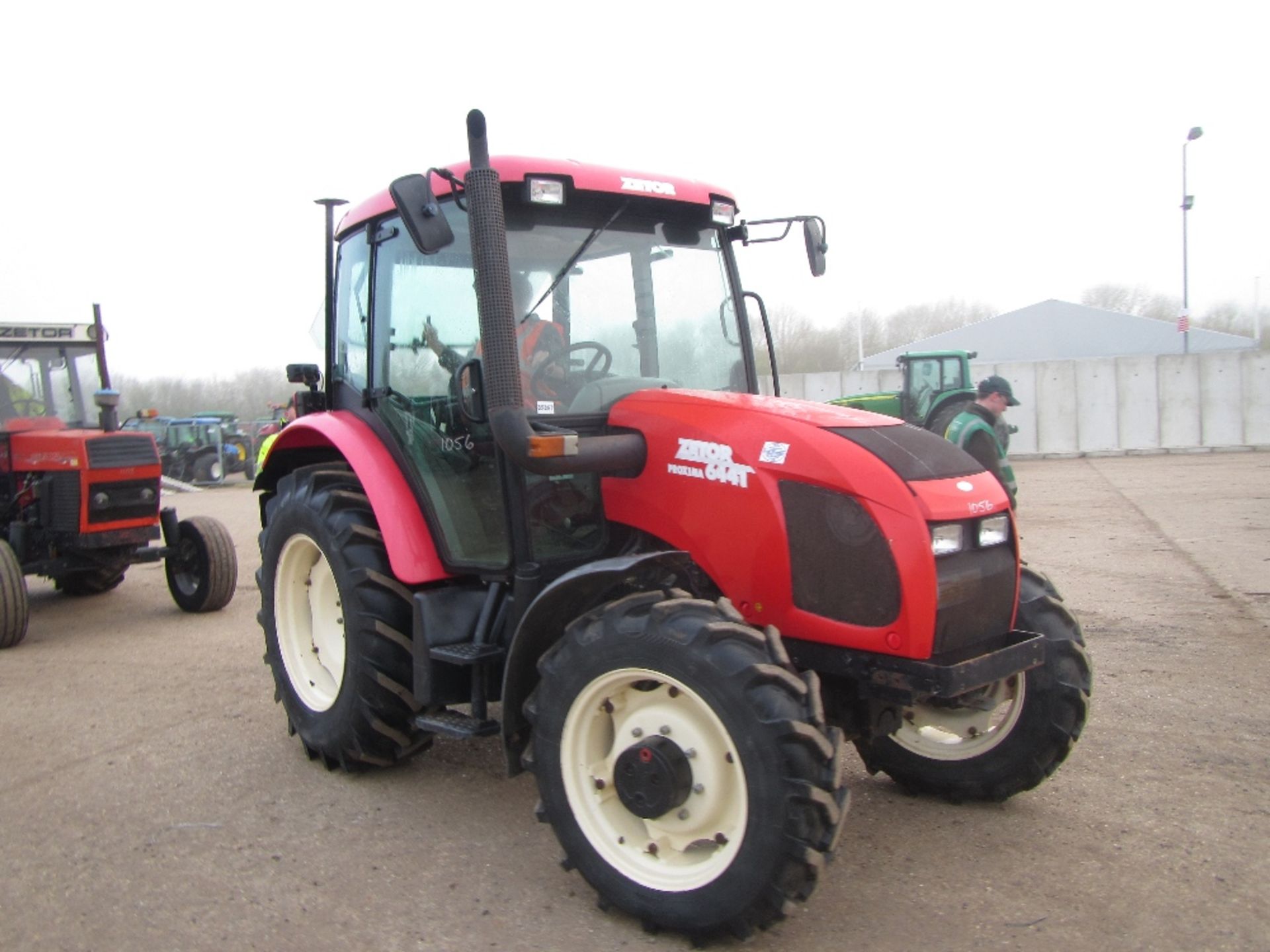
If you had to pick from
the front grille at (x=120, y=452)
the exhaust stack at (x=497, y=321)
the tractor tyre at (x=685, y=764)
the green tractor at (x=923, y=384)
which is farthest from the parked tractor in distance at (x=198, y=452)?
the tractor tyre at (x=685, y=764)

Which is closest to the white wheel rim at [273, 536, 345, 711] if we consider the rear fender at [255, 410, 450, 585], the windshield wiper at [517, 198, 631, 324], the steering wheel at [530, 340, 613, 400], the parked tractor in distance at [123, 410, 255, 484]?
the rear fender at [255, 410, 450, 585]

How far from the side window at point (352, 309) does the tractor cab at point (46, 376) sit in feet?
14.8

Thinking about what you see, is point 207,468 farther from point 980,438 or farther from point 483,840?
point 483,840

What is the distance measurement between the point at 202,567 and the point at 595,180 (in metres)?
5.44

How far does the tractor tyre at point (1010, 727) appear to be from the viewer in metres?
3.62

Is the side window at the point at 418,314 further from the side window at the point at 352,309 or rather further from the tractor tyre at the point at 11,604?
the tractor tyre at the point at 11,604

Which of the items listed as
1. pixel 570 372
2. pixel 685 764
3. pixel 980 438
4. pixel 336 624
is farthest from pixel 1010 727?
pixel 980 438

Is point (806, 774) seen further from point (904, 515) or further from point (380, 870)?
point (380, 870)

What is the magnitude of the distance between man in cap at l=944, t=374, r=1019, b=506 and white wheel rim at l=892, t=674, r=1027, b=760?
4.39 m

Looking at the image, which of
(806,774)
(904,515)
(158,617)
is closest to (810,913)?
(806,774)

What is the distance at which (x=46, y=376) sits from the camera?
26.9 ft

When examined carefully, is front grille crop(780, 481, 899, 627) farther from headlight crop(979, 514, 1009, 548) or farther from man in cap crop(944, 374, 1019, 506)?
man in cap crop(944, 374, 1019, 506)

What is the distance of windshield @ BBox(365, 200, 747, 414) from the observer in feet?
12.5

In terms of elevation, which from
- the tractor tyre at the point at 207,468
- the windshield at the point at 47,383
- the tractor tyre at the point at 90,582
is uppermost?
the windshield at the point at 47,383
